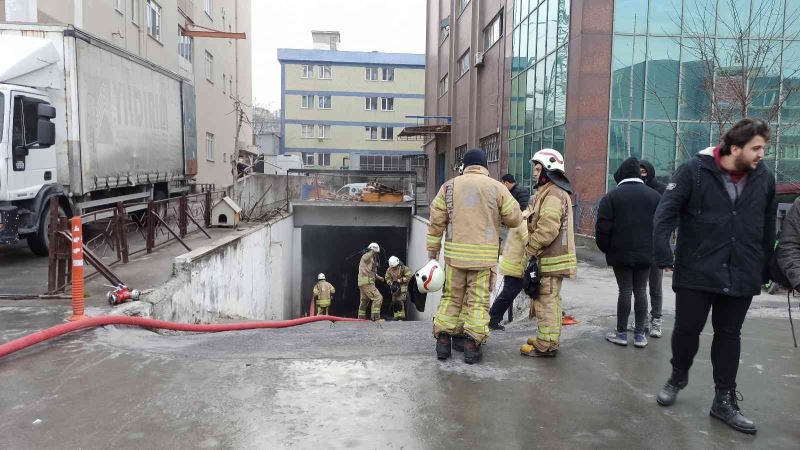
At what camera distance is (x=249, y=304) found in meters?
12.6

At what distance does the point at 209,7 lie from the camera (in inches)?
1089

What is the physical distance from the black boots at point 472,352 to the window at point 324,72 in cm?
4946

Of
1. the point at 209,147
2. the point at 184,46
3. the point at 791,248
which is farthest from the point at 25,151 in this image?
the point at 209,147

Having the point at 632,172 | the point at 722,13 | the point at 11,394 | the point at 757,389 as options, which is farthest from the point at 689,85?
the point at 11,394

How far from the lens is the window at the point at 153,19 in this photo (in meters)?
19.1

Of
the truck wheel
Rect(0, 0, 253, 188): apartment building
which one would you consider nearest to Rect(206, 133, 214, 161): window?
Rect(0, 0, 253, 188): apartment building

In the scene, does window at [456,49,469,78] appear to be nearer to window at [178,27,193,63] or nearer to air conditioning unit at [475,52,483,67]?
air conditioning unit at [475,52,483,67]

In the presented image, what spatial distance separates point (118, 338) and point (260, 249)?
968 cm

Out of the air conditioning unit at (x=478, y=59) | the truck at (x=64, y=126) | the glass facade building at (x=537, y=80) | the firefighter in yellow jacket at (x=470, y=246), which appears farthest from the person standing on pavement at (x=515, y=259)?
the air conditioning unit at (x=478, y=59)

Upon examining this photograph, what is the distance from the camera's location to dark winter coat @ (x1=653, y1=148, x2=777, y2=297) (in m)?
3.22

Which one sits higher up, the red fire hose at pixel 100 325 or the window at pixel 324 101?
the window at pixel 324 101

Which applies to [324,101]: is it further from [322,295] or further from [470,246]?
[470,246]

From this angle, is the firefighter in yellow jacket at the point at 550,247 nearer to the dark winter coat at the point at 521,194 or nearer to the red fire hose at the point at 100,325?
the dark winter coat at the point at 521,194

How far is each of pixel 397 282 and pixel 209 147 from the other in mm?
15455
